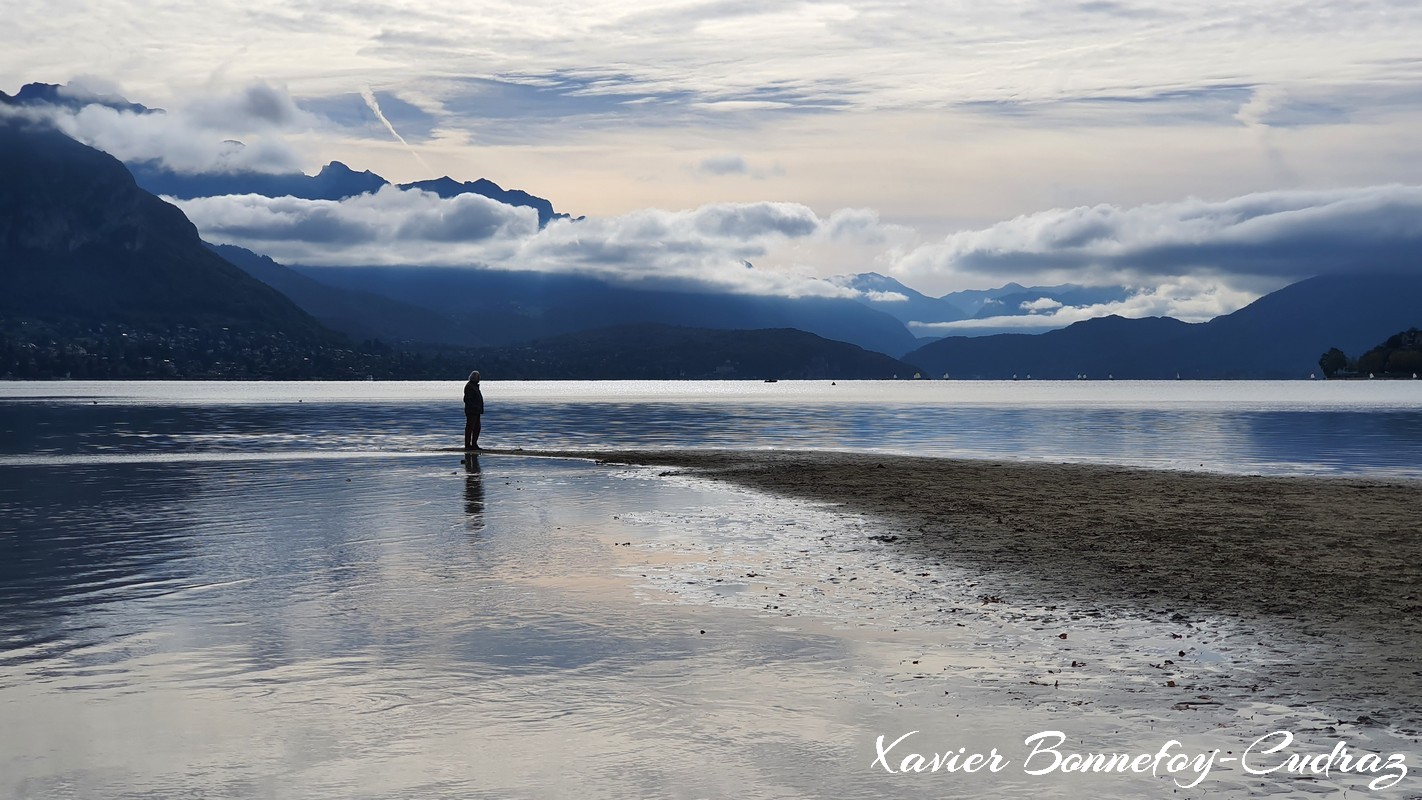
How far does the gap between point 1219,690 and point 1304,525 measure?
17.0 meters

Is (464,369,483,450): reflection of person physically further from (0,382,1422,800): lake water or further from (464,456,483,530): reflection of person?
(0,382,1422,800): lake water

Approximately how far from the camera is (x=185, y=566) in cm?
2266

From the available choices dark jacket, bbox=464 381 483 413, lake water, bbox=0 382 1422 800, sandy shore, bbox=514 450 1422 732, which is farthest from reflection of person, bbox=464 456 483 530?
sandy shore, bbox=514 450 1422 732

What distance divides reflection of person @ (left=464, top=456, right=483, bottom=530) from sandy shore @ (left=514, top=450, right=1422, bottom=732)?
9.12 m

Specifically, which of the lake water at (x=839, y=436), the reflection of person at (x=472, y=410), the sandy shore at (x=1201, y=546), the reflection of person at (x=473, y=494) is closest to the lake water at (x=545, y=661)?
the reflection of person at (x=473, y=494)

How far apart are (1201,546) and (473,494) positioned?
21.5m

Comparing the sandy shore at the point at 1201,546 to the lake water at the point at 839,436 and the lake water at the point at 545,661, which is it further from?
the lake water at the point at 839,436

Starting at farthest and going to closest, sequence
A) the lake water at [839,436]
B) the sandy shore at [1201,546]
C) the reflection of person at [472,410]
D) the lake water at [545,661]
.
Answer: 1. the lake water at [839,436]
2. the reflection of person at [472,410]
3. the sandy shore at [1201,546]
4. the lake water at [545,661]

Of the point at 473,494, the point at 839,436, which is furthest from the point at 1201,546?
the point at 839,436

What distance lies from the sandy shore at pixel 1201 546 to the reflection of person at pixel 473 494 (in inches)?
359

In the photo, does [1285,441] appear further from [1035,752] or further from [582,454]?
[1035,752]

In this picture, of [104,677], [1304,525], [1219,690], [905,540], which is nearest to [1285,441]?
[1304,525]

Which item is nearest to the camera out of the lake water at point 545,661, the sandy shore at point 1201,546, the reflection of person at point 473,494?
the lake water at point 545,661

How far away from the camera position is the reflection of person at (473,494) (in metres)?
29.9
